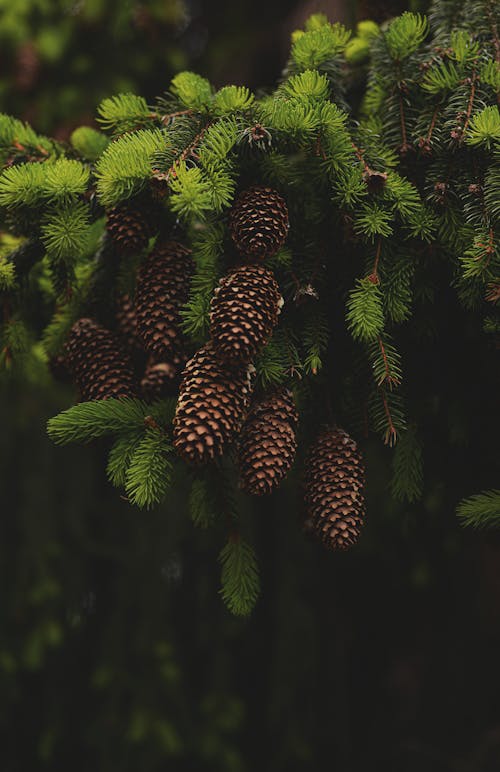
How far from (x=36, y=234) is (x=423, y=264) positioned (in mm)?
710

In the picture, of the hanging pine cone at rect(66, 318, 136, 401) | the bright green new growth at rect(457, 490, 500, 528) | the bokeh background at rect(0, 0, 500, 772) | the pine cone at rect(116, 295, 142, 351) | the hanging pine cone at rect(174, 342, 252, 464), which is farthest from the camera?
the bokeh background at rect(0, 0, 500, 772)

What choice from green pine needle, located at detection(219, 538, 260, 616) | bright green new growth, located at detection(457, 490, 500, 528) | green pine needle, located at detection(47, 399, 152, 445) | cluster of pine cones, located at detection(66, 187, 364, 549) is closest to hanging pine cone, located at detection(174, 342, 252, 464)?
cluster of pine cones, located at detection(66, 187, 364, 549)

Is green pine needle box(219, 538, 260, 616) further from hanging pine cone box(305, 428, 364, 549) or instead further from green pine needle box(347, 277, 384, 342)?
green pine needle box(347, 277, 384, 342)

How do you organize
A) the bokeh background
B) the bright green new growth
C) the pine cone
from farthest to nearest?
the bokeh background, the pine cone, the bright green new growth

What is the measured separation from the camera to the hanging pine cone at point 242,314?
0.99 m

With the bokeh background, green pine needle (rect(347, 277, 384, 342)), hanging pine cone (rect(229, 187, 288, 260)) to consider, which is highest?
hanging pine cone (rect(229, 187, 288, 260))

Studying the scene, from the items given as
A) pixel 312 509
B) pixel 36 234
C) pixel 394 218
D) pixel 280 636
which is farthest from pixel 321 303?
pixel 280 636

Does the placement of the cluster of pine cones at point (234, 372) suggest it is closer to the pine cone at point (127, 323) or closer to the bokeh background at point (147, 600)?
the pine cone at point (127, 323)

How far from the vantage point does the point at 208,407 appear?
98 centimetres

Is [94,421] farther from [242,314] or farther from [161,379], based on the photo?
[242,314]

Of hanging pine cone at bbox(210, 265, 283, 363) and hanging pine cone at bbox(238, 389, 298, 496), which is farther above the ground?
hanging pine cone at bbox(210, 265, 283, 363)

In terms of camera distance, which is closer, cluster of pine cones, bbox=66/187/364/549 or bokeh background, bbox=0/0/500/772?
cluster of pine cones, bbox=66/187/364/549

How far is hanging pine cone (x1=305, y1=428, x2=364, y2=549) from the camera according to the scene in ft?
3.51

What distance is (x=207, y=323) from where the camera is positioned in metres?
1.08
